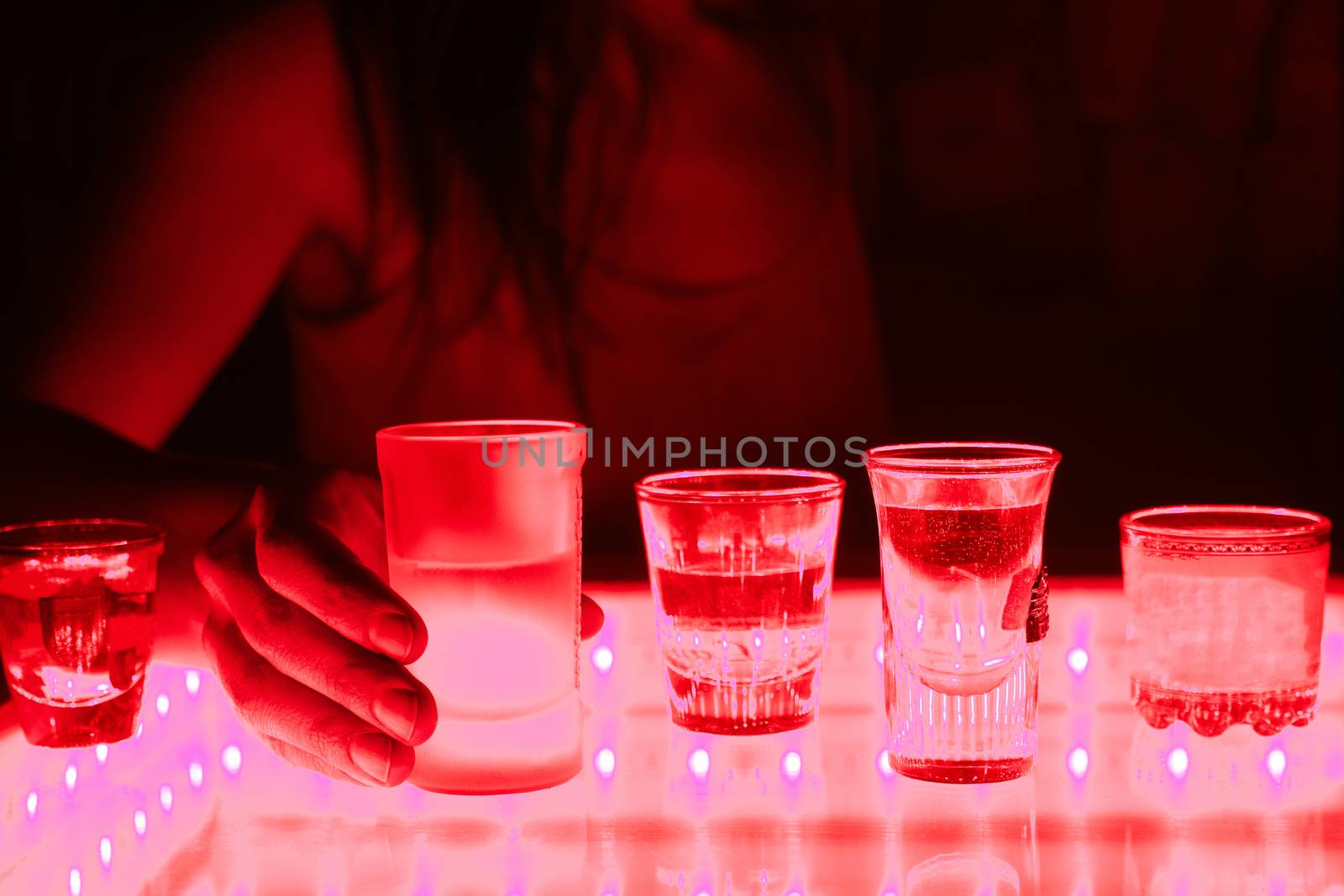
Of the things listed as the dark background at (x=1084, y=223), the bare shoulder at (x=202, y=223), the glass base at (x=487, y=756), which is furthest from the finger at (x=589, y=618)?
the dark background at (x=1084, y=223)

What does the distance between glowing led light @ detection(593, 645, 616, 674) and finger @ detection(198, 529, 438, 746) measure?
29 cm

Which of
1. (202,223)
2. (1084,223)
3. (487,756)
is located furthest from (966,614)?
(1084,223)

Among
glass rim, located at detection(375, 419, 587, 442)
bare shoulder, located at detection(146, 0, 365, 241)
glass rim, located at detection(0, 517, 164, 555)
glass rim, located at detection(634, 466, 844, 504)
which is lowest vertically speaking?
glass rim, located at detection(0, 517, 164, 555)

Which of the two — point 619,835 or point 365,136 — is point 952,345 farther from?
point 619,835

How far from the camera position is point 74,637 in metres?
0.95

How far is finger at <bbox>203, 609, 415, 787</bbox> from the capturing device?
0.75m

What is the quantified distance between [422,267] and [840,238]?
0.85 m

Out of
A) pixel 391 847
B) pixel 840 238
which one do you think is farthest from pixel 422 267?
pixel 391 847

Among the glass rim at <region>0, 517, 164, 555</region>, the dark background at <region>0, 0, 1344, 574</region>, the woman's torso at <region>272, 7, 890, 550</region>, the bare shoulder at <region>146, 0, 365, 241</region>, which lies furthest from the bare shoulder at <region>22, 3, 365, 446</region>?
the glass rim at <region>0, 517, 164, 555</region>

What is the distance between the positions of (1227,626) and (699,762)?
37 cm

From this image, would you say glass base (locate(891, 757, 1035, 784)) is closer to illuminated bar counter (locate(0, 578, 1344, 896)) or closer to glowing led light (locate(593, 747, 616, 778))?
illuminated bar counter (locate(0, 578, 1344, 896))

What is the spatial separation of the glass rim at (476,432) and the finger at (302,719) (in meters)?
0.16

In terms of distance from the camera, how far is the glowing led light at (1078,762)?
2.72 ft

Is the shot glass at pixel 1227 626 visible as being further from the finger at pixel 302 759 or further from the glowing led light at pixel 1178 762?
the finger at pixel 302 759
